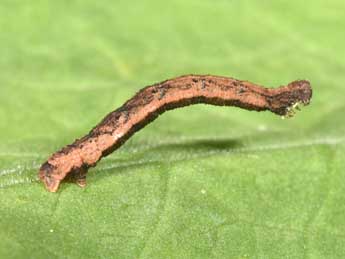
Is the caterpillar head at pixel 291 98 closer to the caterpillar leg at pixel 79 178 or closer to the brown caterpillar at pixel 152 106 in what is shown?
the brown caterpillar at pixel 152 106

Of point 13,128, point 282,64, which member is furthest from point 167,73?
point 13,128

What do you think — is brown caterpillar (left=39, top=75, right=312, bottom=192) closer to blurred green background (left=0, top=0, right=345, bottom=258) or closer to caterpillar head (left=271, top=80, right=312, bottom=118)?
caterpillar head (left=271, top=80, right=312, bottom=118)

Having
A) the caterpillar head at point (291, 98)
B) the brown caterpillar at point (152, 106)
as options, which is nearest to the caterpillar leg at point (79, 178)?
the brown caterpillar at point (152, 106)

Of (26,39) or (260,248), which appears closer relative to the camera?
(260,248)

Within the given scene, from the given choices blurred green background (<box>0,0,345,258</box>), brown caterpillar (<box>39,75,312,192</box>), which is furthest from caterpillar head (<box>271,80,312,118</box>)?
blurred green background (<box>0,0,345,258</box>)

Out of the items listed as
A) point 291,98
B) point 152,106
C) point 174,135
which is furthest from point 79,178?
point 291,98

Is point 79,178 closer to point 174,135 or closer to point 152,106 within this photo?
point 152,106

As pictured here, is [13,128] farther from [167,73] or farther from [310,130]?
[310,130]
